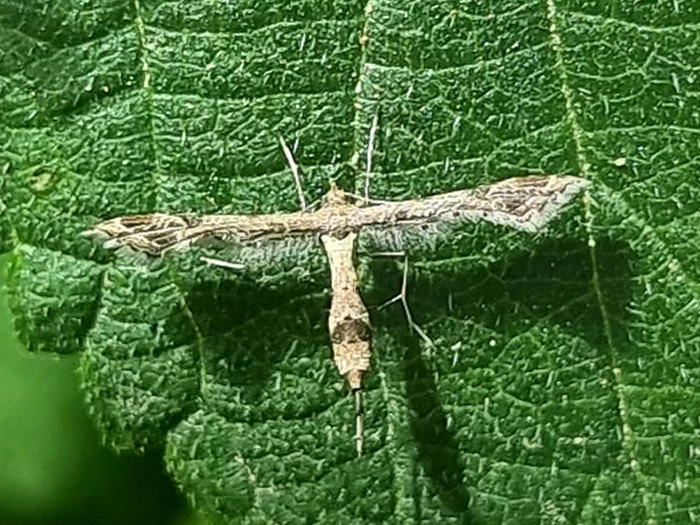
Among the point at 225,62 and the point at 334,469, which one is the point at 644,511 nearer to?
the point at 334,469

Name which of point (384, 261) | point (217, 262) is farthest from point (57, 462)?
point (384, 261)

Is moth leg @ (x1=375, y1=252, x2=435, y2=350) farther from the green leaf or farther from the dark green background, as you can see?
Result: the dark green background

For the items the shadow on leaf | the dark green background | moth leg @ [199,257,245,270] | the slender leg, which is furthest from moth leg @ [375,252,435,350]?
the dark green background

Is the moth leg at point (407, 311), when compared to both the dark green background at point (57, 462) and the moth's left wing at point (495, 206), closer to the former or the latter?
the moth's left wing at point (495, 206)

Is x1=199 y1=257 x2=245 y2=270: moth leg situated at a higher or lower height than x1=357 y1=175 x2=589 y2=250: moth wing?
lower

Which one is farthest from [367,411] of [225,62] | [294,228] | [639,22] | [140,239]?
[639,22]

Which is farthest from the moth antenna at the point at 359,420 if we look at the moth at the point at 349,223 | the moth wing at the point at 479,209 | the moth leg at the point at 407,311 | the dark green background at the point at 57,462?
the dark green background at the point at 57,462

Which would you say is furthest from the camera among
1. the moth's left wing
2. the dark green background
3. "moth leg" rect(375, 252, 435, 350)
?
the dark green background
